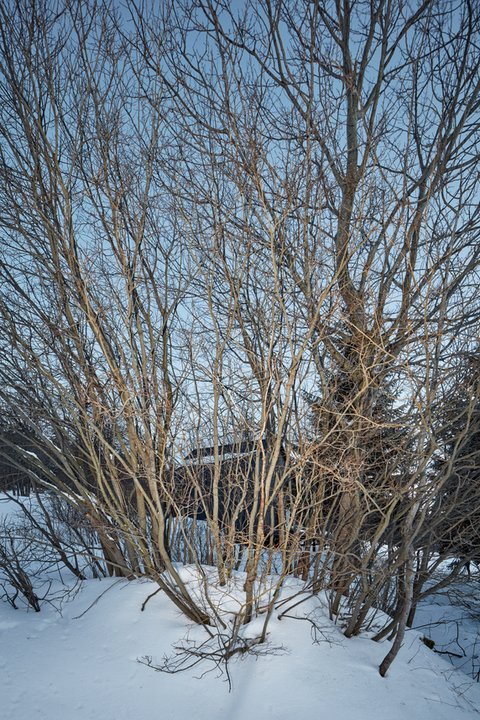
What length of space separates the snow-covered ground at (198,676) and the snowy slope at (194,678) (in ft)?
0.04

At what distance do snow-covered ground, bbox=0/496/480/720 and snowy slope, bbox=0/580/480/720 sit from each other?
12mm

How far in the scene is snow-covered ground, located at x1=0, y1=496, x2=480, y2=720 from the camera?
434 centimetres

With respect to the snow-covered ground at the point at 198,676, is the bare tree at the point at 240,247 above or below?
above

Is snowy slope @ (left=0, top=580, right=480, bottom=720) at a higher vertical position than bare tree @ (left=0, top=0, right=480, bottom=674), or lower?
lower

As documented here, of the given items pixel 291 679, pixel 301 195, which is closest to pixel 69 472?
pixel 291 679

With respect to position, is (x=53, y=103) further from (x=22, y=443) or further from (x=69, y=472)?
(x=22, y=443)

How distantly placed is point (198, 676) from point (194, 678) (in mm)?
43

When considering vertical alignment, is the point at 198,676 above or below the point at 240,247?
below

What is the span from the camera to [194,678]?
15.5 feet

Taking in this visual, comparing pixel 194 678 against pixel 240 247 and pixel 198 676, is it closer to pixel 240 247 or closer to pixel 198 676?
pixel 198 676

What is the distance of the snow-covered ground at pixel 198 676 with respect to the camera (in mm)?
4340

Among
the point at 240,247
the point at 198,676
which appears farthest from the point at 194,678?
the point at 240,247

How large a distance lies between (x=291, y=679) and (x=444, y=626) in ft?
32.4

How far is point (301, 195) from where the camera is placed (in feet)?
19.9
